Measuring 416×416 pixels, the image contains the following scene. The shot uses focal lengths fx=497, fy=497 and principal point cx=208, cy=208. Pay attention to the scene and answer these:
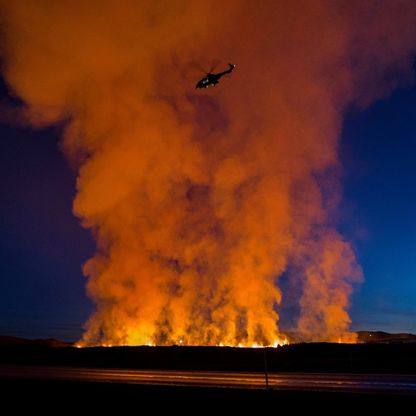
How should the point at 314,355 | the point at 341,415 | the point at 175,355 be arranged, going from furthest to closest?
the point at 175,355 < the point at 314,355 < the point at 341,415

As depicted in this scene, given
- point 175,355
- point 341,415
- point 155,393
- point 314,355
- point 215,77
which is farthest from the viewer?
point 175,355

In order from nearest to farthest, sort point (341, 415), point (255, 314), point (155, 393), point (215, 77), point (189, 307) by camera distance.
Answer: point (341, 415) < point (155, 393) < point (215, 77) < point (255, 314) < point (189, 307)

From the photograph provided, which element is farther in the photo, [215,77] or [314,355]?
[314,355]

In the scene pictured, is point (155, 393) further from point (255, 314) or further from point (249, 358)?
point (255, 314)

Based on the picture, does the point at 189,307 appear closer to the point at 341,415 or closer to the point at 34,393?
the point at 34,393

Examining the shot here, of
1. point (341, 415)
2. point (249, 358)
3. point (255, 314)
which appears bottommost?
point (341, 415)

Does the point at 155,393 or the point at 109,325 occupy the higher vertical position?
the point at 109,325

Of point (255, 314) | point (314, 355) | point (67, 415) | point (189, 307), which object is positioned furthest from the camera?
point (189, 307)

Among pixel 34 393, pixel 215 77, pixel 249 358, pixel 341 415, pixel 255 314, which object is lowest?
pixel 341 415

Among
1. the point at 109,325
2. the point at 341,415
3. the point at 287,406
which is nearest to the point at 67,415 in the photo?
the point at 287,406

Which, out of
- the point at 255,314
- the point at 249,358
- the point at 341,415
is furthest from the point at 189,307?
the point at 341,415
